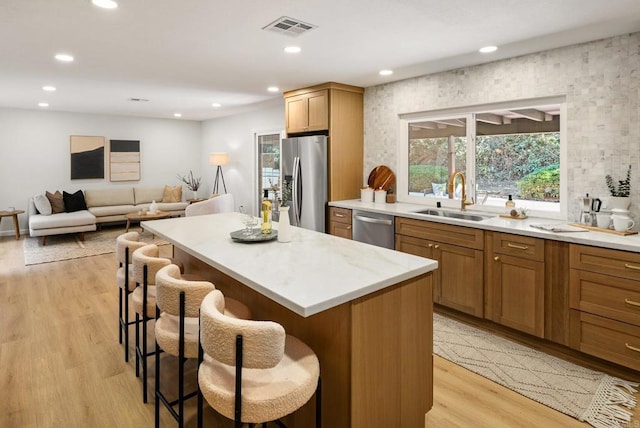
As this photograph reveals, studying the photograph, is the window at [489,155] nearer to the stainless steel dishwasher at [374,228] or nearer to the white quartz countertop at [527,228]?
the white quartz countertop at [527,228]

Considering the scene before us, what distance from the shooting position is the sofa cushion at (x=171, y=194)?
346 inches

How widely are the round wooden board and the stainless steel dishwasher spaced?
71 centimetres

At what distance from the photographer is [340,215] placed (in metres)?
4.80

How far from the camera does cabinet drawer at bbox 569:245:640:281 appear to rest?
247 cm

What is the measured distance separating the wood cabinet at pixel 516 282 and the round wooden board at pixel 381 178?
1.88 m

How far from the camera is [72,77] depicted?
184 inches

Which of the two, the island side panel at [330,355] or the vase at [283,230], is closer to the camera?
the island side panel at [330,355]

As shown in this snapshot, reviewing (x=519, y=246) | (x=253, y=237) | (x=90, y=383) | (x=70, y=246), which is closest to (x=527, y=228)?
(x=519, y=246)

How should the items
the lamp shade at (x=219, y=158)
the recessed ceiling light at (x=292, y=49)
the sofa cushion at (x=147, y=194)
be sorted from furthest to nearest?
the sofa cushion at (x=147, y=194) → the lamp shade at (x=219, y=158) → the recessed ceiling light at (x=292, y=49)

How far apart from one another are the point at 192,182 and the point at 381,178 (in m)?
5.93

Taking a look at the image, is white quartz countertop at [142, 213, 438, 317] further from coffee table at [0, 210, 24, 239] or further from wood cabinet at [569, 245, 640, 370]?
coffee table at [0, 210, 24, 239]

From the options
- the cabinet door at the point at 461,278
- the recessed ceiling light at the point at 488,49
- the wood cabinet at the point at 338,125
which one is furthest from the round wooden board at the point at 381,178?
the recessed ceiling light at the point at 488,49

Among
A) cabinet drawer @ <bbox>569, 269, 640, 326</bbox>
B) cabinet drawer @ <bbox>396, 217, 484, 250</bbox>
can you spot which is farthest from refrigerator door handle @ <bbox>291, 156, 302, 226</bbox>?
cabinet drawer @ <bbox>569, 269, 640, 326</bbox>

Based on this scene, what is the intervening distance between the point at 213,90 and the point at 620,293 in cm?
511
